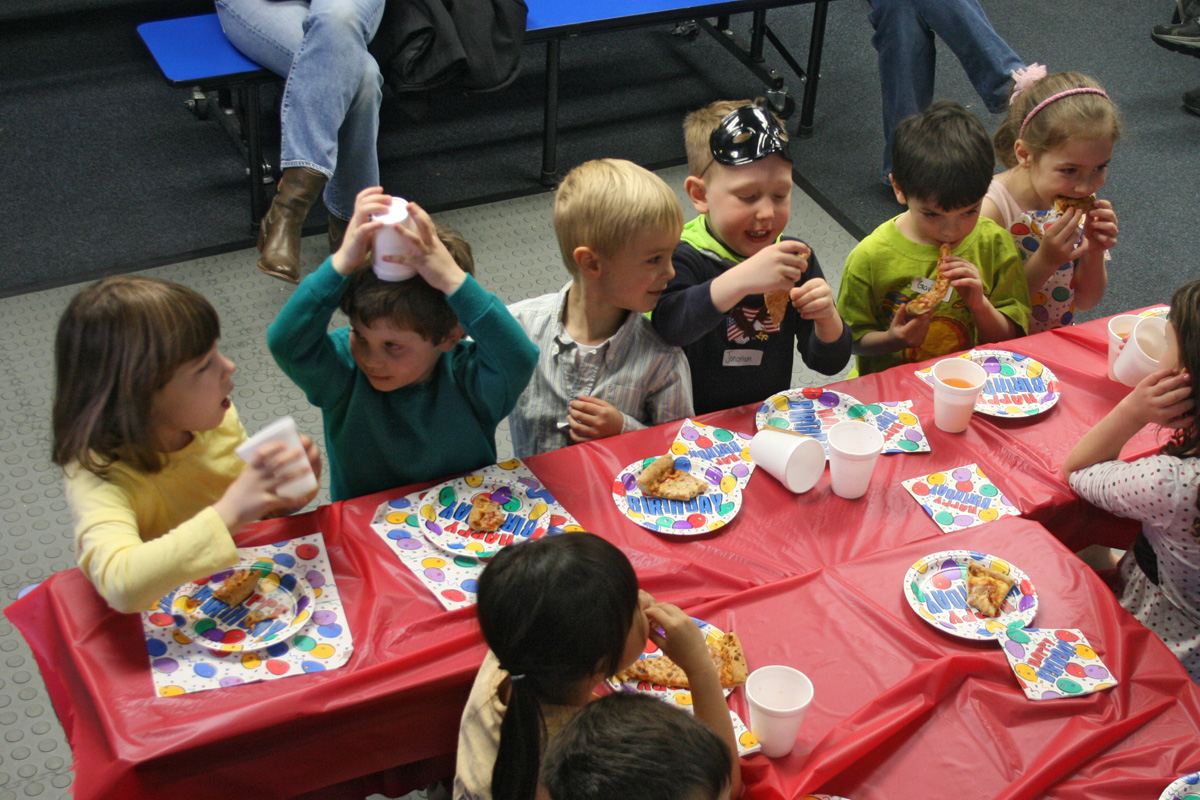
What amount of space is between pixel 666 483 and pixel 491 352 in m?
0.40

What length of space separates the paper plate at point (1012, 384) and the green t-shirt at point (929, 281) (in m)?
0.27

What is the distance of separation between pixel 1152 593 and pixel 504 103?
11.9 ft

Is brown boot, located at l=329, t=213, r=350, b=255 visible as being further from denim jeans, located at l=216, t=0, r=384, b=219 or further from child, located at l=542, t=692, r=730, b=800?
child, located at l=542, t=692, r=730, b=800

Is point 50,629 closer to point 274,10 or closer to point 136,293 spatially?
point 136,293

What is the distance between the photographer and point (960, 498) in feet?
6.38

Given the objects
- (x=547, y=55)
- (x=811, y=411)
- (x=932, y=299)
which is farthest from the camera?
(x=547, y=55)

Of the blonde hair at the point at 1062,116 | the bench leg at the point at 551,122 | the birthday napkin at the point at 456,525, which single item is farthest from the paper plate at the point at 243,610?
the bench leg at the point at 551,122

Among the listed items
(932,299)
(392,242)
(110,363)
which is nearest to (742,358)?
(932,299)

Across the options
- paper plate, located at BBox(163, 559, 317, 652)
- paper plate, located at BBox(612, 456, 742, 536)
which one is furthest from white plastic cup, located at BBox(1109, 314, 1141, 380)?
paper plate, located at BBox(163, 559, 317, 652)

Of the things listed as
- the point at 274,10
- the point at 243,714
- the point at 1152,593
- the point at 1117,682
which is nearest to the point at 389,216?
the point at 243,714

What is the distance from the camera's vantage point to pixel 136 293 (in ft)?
5.15

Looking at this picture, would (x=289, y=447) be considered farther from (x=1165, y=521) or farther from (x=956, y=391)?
(x=1165, y=521)

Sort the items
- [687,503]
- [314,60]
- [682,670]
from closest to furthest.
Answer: [682,670]
[687,503]
[314,60]

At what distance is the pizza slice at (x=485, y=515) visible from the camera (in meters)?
1.77
